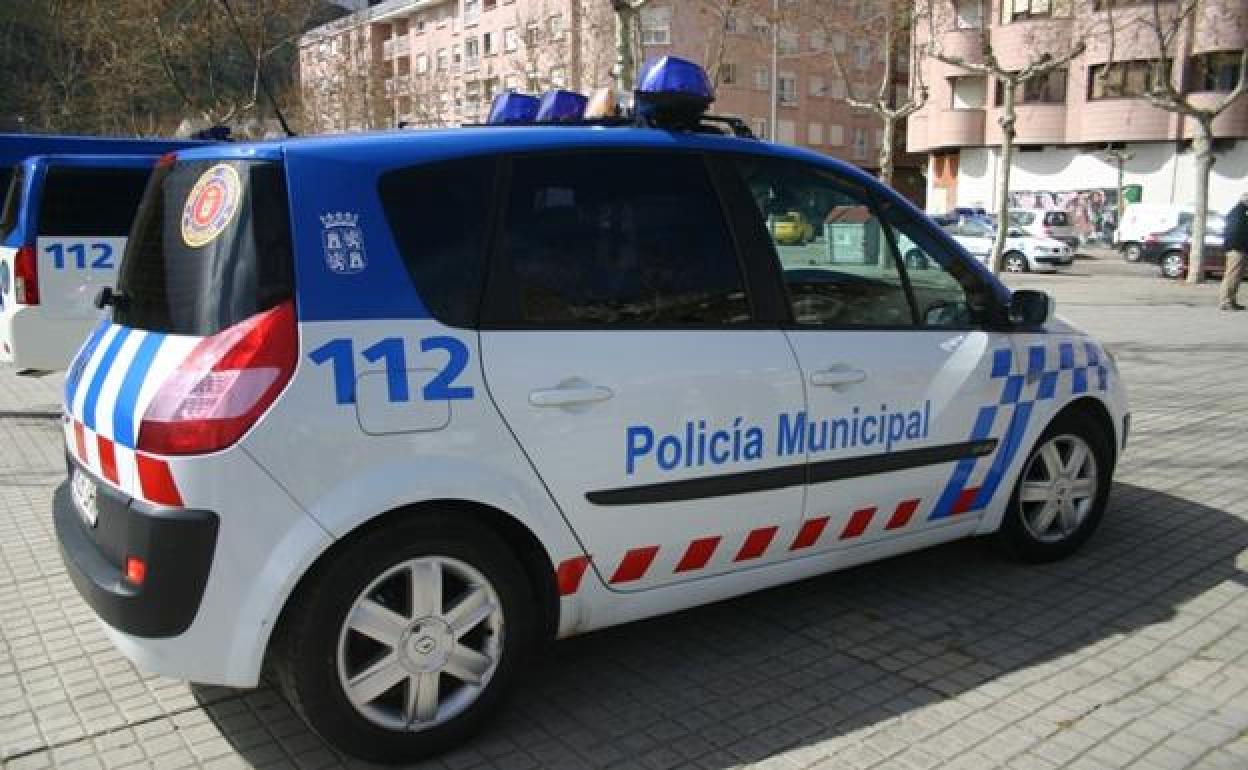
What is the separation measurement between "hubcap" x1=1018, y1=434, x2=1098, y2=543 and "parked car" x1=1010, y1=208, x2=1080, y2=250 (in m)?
28.2

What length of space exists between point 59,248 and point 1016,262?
88.8ft

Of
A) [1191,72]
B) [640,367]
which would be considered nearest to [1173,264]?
[1191,72]

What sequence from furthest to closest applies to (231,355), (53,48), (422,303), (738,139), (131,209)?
(53,48), (131,209), (738,139), (422,303), (231,355)

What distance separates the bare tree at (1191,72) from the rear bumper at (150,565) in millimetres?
21595

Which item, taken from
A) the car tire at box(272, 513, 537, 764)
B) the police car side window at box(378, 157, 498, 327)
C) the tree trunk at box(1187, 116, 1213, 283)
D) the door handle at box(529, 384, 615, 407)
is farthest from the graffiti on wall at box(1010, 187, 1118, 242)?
the car tire at box(272, 513, 537, 764)

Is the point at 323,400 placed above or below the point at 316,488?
above

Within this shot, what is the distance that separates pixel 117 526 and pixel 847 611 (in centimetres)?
264

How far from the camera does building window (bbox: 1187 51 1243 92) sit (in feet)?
126

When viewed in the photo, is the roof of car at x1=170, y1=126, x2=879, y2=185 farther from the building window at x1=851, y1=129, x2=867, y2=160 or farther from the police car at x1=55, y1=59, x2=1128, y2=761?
the building window at x1=851, y1=129, x2=867, y2=160

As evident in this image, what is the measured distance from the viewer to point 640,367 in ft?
9.82

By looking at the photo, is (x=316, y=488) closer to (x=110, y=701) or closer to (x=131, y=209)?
(x=110, y=701)

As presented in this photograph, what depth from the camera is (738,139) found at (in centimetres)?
344

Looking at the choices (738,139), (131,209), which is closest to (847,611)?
(738,139)

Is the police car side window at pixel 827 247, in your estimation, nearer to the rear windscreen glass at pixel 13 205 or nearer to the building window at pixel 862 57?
the rear windscreen glass at pixel 13 205
